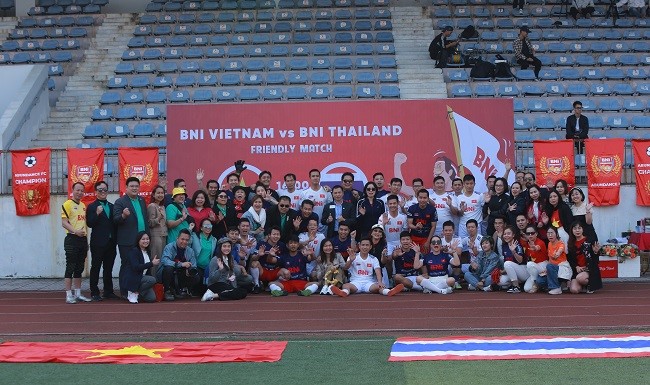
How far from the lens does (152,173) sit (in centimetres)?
1480

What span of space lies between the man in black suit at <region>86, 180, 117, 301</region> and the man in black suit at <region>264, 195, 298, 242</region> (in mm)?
2072

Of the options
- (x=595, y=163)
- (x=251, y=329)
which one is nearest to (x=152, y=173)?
(x=251, y=329)

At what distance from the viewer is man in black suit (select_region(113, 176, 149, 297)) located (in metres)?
12.1

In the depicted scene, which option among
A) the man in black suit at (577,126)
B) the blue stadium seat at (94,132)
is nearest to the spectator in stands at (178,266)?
the blue stadium seat at (94,132)

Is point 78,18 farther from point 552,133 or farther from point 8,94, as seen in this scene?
point 552,133

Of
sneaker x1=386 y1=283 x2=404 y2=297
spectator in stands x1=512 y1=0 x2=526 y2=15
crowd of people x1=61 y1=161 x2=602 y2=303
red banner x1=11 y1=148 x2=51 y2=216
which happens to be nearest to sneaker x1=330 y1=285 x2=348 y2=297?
crowd of people x1=61 y1=161 x2=602 y2=303

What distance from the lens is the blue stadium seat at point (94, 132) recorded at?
18.5 m

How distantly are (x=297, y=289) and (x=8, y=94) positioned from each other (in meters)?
10.2

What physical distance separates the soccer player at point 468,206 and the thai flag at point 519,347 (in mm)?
4427

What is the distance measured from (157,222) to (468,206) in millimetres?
4303

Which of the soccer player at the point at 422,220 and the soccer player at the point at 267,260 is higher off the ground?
the soccer player at the point at 422,220

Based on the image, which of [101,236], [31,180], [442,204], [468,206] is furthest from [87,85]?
[468,206]

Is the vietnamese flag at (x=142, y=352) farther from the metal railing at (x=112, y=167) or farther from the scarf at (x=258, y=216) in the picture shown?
the metal railing at (x=112, y=167)

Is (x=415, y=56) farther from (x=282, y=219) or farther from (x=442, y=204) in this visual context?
(x=282, y=219)
